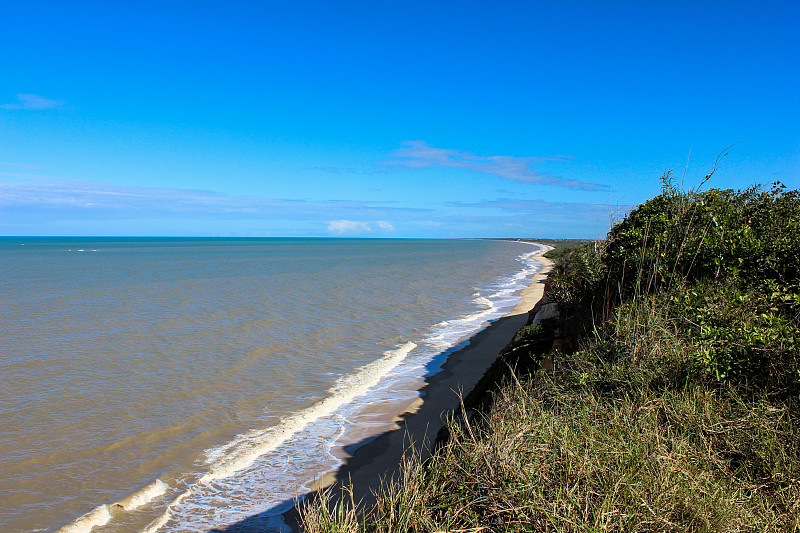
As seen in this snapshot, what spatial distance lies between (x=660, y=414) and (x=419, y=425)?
4531 millimetres

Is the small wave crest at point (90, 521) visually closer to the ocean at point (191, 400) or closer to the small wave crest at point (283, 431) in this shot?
the ocean at point (191, 400)

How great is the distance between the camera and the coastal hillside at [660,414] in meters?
2.95

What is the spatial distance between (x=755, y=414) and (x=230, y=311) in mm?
17398

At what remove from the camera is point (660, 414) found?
3932mm

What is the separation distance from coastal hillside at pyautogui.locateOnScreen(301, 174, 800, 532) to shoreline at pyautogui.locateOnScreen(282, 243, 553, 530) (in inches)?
16.9

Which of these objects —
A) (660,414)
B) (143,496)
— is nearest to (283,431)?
(143,496)

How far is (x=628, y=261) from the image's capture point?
6.34 m

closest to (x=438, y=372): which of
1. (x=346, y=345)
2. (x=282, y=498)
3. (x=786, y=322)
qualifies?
(x=346, y=345)

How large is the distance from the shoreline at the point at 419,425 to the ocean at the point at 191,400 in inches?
9.3

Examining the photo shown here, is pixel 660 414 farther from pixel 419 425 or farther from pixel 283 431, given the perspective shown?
pixel 283 431

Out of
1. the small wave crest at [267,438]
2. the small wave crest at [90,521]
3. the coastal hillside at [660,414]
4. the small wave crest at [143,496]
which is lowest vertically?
the small wave crest at [90,521]

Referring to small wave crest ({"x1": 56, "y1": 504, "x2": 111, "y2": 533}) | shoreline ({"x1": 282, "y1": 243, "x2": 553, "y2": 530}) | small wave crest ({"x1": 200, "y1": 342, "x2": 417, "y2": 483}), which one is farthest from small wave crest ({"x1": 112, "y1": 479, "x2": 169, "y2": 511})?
shoreline ({"x1": 282, "y1": 243, "x2": 553, "y2": 530})

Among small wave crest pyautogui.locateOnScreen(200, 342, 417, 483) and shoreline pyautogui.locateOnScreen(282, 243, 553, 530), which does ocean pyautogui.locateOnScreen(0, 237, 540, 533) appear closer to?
small wave crest pyautogui.locateOnScreen(200, 342, 417, 483)

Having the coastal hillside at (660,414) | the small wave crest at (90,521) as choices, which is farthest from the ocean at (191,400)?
the coastal hillside at (660,414)
